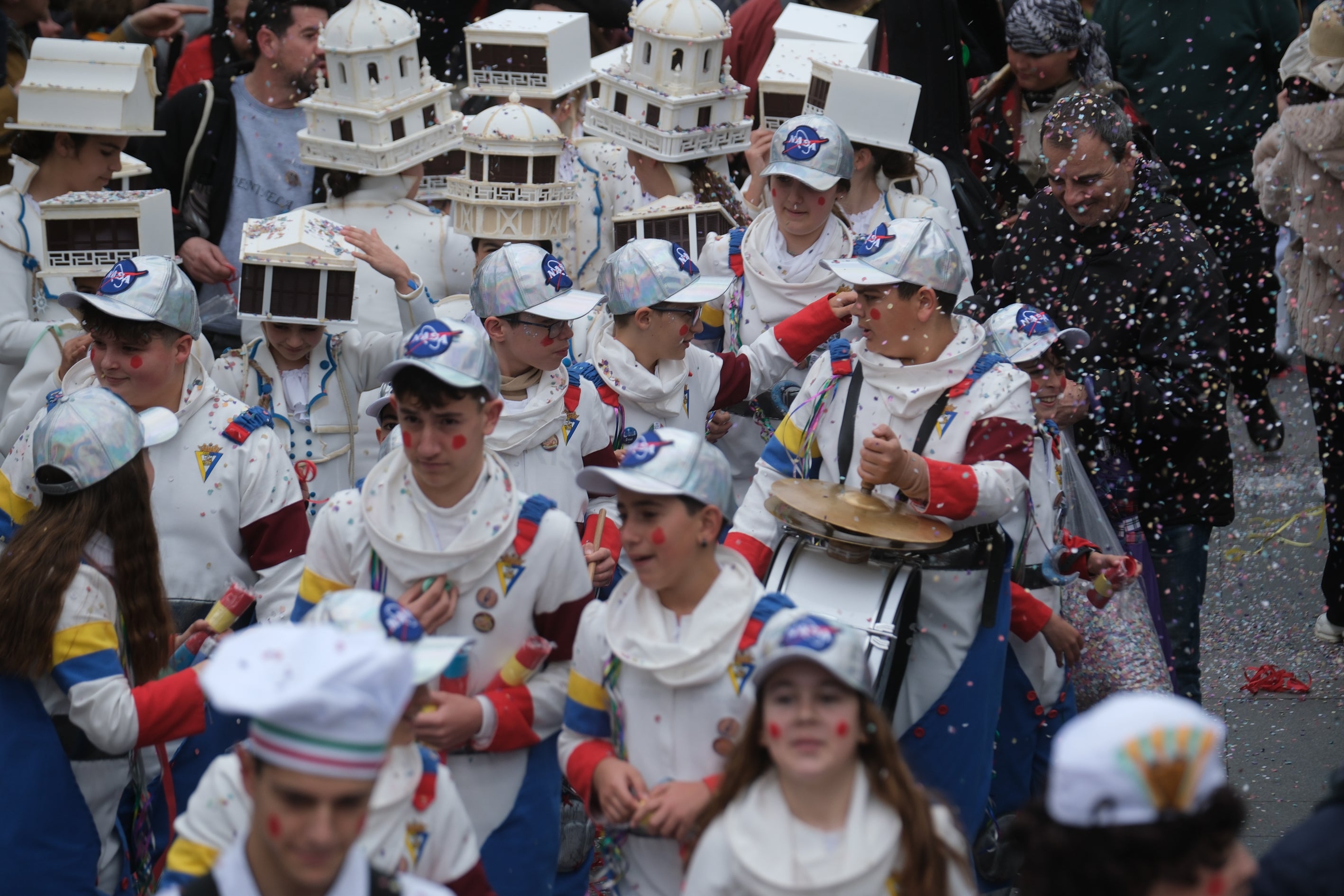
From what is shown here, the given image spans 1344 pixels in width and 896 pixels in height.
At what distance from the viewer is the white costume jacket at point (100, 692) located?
3.79 meters

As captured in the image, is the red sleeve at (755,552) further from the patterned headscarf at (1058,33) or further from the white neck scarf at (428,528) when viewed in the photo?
the patterned headscarf at (1058,33)

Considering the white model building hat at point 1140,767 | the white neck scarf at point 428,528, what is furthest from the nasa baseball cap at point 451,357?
the white model building hat at point 1140,767

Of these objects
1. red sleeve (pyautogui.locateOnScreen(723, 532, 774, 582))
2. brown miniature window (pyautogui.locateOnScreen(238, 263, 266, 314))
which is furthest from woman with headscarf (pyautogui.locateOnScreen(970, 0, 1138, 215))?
brown miniature window (pyautogui.locateOnScreen(238, 263, 266, 314))

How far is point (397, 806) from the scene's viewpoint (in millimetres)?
3123

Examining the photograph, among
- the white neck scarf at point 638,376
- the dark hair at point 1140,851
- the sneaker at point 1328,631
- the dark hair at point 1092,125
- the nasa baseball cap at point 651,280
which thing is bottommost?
the sneaker at point 1328,631

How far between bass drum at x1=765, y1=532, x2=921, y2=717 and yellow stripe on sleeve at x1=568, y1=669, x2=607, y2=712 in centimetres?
74

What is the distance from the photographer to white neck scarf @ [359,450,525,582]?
3771 millimetres

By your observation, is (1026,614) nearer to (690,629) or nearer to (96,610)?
(690,629)

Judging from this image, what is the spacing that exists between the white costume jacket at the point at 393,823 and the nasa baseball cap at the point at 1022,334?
2607 millimetres

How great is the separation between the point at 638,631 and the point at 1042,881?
49.3 inches

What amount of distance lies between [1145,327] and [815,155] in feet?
4.65

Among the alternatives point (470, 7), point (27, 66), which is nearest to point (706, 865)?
point (27, 66)

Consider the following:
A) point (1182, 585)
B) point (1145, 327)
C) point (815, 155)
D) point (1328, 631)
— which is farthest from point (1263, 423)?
point (815, 155)

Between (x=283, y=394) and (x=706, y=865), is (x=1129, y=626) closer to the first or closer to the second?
(x=706, y=865)
